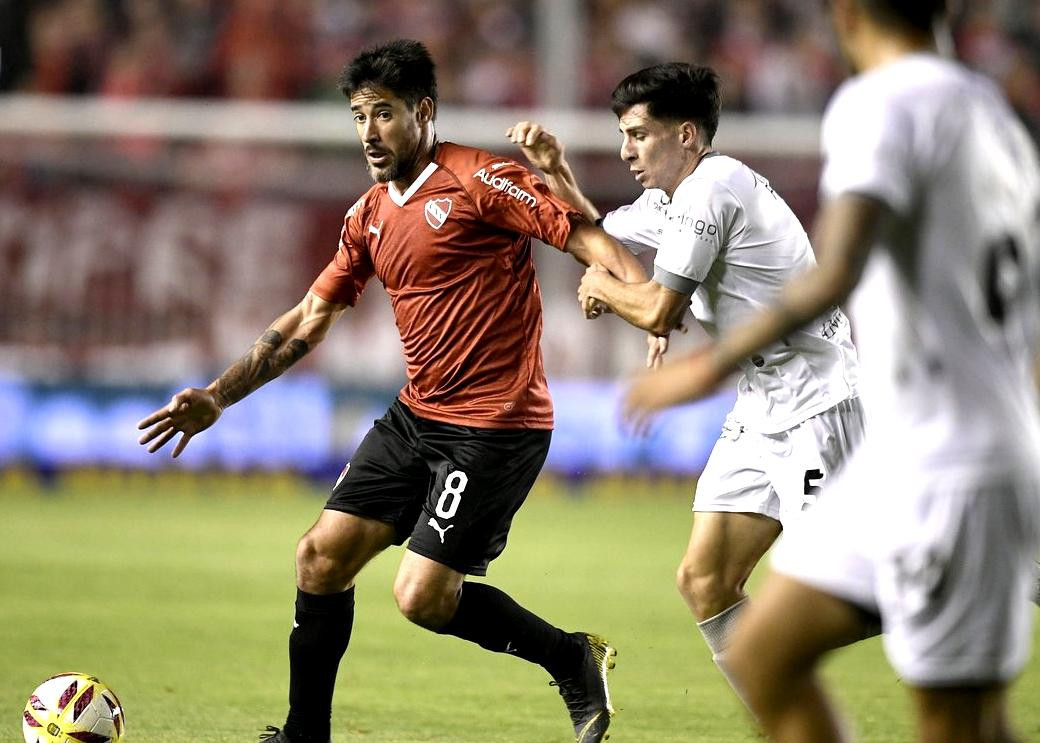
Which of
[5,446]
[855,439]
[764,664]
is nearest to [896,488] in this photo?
[764,664]

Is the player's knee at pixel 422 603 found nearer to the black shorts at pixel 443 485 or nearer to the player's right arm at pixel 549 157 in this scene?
the black shorts at pixel 443 485

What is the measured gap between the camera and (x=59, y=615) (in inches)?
327

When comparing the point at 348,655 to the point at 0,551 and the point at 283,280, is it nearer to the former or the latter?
the point at 0,551

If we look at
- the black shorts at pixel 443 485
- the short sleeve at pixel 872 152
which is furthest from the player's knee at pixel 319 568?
the short sleeve at pixel 872 152

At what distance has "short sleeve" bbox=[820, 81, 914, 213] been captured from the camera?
9.12ft

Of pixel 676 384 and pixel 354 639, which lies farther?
pixel 354 639

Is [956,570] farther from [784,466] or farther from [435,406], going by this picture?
[435,406]

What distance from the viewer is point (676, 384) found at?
298 cm

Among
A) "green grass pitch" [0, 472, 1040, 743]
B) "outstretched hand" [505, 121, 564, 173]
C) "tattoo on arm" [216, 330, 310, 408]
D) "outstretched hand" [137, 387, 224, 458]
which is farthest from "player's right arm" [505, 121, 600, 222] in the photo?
"green grass pitch" [0, 472, 1040, 743]

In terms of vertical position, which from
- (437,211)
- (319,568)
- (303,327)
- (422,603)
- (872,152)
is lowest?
(422,603)

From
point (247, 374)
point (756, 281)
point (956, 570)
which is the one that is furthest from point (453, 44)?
point (956, 570)

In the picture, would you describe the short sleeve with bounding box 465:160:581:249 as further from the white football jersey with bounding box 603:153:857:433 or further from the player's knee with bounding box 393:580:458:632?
the player's knee with bounding box 393:580:458:632

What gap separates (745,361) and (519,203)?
95cm

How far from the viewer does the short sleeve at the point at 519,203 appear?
5273 millimetres
